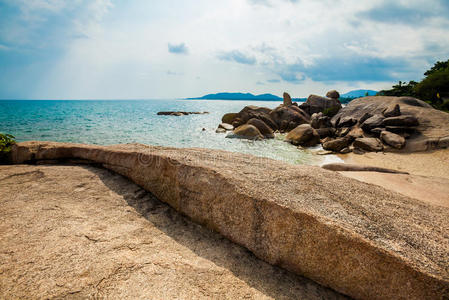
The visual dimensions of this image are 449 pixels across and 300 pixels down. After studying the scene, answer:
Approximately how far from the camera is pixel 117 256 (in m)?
2.11

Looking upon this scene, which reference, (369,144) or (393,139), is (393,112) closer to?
(393,139)

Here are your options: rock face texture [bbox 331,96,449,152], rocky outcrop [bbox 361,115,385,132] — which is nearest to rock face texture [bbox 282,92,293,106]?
rock face texture [bbox 331,96,449,152]

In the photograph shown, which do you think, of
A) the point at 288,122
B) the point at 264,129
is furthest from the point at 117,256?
the point at 288,122

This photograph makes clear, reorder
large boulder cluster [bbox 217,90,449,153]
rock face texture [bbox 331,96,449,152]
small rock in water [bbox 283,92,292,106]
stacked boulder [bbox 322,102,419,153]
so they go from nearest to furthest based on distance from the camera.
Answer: rock face texture [bbox 331,96,449,152] < stacked boulder [bbox 322,102,419,153] < large boulder cluster [bbox 217,90,449,153] < small rock in water [bbox 283,92,292,106]

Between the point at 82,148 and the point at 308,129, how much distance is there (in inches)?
623

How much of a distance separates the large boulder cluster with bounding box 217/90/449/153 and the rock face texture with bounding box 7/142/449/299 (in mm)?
12525

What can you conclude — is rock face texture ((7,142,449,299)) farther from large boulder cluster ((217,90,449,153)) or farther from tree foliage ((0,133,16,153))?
large boulder cluster ((217,90,449,153))

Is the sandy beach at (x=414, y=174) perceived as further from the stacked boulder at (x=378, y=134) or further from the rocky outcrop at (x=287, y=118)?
the rocky outcrop at (x=287, y=118)

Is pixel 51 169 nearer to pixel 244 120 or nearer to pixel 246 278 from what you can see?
pixel 246 278

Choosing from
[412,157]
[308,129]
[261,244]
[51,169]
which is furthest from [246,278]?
[308,129]

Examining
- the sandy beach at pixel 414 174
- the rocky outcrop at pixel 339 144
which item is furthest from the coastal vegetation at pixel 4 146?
the rocky outcrop at pixel 339 144

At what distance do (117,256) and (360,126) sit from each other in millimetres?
18626

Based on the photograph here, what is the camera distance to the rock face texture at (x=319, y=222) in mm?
1829

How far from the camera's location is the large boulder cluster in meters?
13.3
